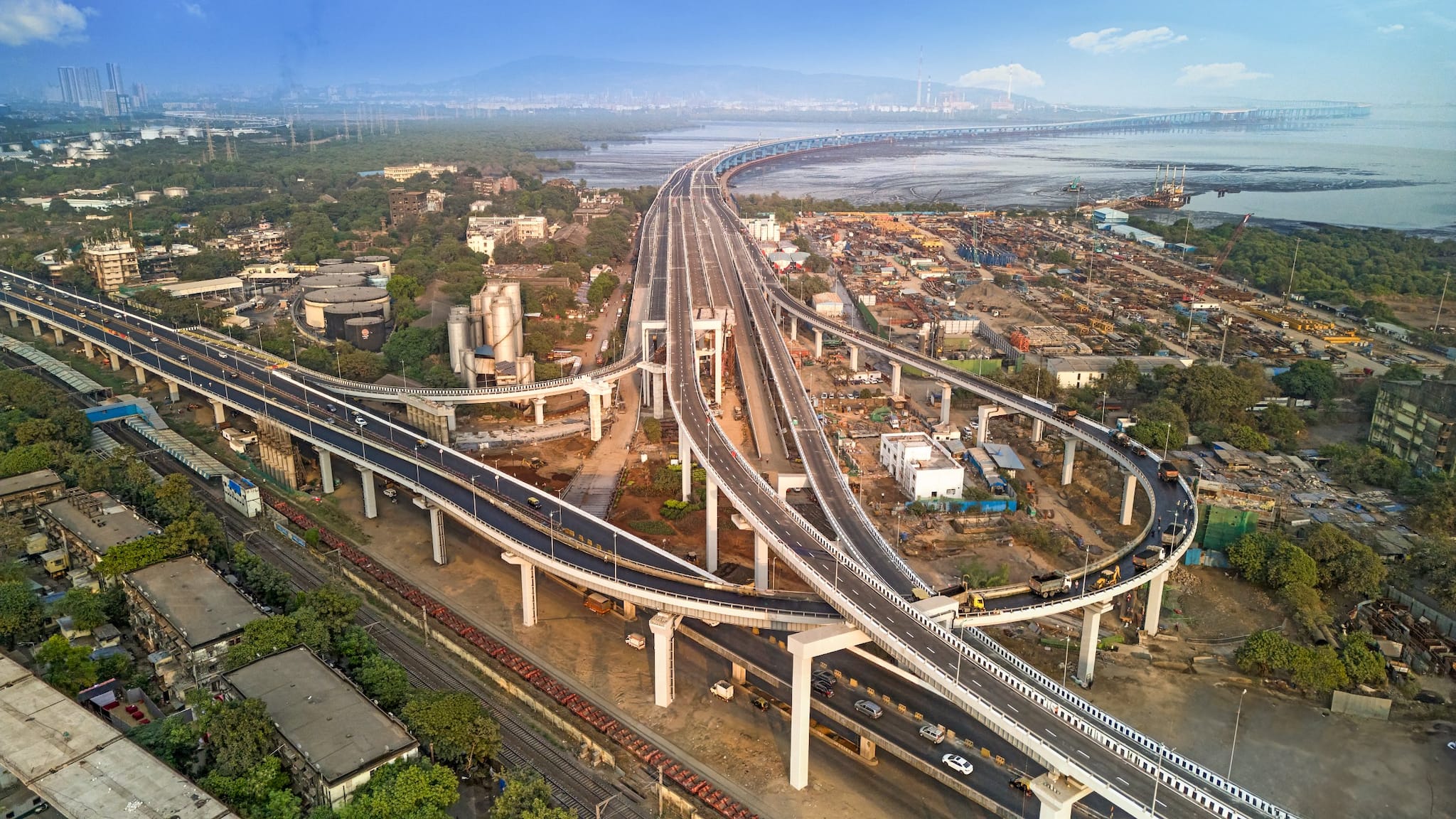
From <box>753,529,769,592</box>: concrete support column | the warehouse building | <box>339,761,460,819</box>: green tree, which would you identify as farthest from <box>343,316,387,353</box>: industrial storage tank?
<box>339,761,460,819</box>: green tree

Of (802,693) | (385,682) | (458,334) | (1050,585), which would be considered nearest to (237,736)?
(385,682)

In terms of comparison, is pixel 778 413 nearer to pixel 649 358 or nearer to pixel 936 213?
pixel 649 358

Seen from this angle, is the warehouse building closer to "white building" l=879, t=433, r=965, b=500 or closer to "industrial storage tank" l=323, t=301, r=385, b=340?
"white building" l=879, t=433, r=965, b=500

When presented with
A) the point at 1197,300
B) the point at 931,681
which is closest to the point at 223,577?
the point at 931,681

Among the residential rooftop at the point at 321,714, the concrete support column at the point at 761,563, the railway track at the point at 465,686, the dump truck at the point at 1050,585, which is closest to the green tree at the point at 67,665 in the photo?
the residential rooftop at the point at 321,714

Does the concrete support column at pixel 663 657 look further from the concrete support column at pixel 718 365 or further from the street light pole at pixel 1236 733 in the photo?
the concrete support column at pixel 718 365
